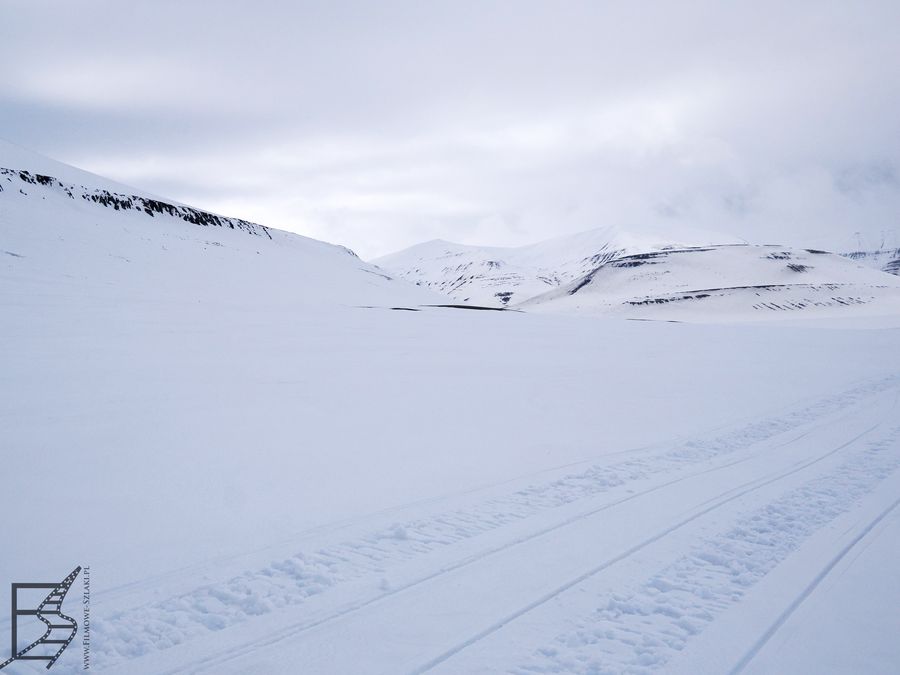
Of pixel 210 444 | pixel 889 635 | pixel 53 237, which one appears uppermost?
pixel 53 237

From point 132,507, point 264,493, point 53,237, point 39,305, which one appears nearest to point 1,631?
point 132,507

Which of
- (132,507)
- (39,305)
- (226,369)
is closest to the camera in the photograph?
(132,507)

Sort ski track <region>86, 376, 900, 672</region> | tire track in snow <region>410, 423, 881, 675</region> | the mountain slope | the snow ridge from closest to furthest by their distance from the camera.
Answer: tire track in snow <region>410, 423, 881, 675</region> < ski track <region>86, 376, 900, 672</region> < the snow ridge < the mountain slope

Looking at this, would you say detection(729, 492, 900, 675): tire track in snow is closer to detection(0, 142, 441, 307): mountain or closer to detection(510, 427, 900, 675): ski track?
detection(510, 427, 900, 675): ski track

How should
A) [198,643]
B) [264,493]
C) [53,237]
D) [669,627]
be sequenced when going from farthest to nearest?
[53,237] → [264,493] → [669,627] → [198,643]

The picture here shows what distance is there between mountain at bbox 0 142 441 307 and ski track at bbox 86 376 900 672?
17454 mm

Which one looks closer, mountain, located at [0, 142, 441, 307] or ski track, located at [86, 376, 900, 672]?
ski track, located at [86, 376, 900, 672]

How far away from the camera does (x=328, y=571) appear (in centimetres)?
521

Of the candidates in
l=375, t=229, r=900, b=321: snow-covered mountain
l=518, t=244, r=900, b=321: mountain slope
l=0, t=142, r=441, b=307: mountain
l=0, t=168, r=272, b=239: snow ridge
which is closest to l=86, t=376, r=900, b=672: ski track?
l=0, t=142, r=441, b=307: mountain

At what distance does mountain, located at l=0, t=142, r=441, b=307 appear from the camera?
2366 centimetres

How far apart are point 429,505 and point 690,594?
3.04 meters

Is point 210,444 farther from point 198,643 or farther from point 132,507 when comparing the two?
point 198,643

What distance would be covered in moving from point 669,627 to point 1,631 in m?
4.85

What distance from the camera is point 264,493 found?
7016 mm
